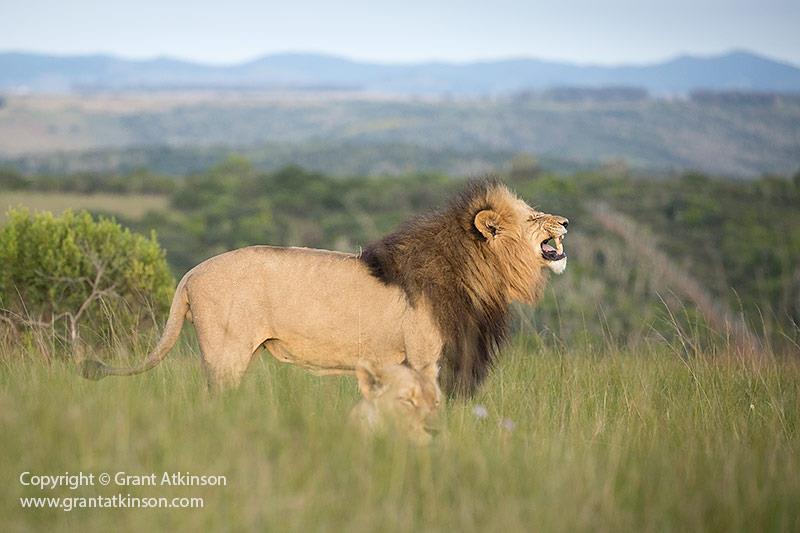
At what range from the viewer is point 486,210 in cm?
605

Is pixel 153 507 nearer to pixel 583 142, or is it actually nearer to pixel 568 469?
pixel 568 469

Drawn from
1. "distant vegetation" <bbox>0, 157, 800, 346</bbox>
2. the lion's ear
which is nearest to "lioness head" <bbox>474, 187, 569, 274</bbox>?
the lion's ear

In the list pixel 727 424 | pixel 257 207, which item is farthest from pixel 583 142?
pixel 727 424

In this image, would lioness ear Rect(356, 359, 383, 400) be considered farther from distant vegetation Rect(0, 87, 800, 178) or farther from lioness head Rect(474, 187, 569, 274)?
distant vegetation Rect(0, 87, 800, 178)

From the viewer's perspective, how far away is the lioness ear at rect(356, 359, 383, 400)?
5051 mm

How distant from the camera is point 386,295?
579 centimetres

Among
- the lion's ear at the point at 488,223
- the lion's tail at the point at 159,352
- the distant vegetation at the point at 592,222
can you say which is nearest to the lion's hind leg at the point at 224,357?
the lion's tail at the point at 159,352

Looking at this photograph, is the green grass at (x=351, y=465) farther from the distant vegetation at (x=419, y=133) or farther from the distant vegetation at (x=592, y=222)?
the distant vegetation at (x=419, y=133)

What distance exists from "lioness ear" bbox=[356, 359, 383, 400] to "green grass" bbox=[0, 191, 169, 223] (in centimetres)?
→ 3600

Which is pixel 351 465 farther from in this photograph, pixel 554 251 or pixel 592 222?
pixel 592 222

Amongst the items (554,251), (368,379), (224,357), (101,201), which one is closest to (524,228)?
(554,251)

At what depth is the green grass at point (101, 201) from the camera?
4147 centimetres

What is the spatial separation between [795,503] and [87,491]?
296cm

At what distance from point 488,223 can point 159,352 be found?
201cm
